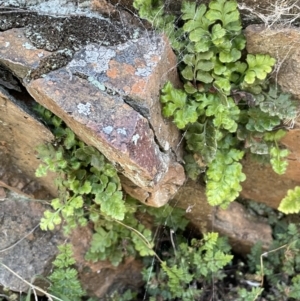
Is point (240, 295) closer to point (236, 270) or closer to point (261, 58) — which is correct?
point (236, 270)

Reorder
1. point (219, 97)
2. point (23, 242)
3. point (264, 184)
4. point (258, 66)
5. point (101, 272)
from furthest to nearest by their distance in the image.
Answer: point (101, 272) < point (264, 184) < point (23, 242) < point (219, 97) < point (258, 66)

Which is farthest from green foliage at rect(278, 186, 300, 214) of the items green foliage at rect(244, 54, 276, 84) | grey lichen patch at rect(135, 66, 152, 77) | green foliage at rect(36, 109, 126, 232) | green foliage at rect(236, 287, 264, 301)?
grey lichen patch at rect(135, 66, 152, 77)

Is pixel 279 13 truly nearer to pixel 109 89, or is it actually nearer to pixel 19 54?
pixel 109 89

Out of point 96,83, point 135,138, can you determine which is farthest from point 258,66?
point 96,83

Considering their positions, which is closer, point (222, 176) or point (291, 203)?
point (222, 176)

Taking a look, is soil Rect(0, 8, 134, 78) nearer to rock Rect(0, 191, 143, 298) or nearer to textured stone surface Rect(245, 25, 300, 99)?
textured stone surface Rect(245, 25, 300, 99)

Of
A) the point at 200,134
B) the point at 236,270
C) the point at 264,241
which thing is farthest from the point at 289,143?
the point at 236,270
